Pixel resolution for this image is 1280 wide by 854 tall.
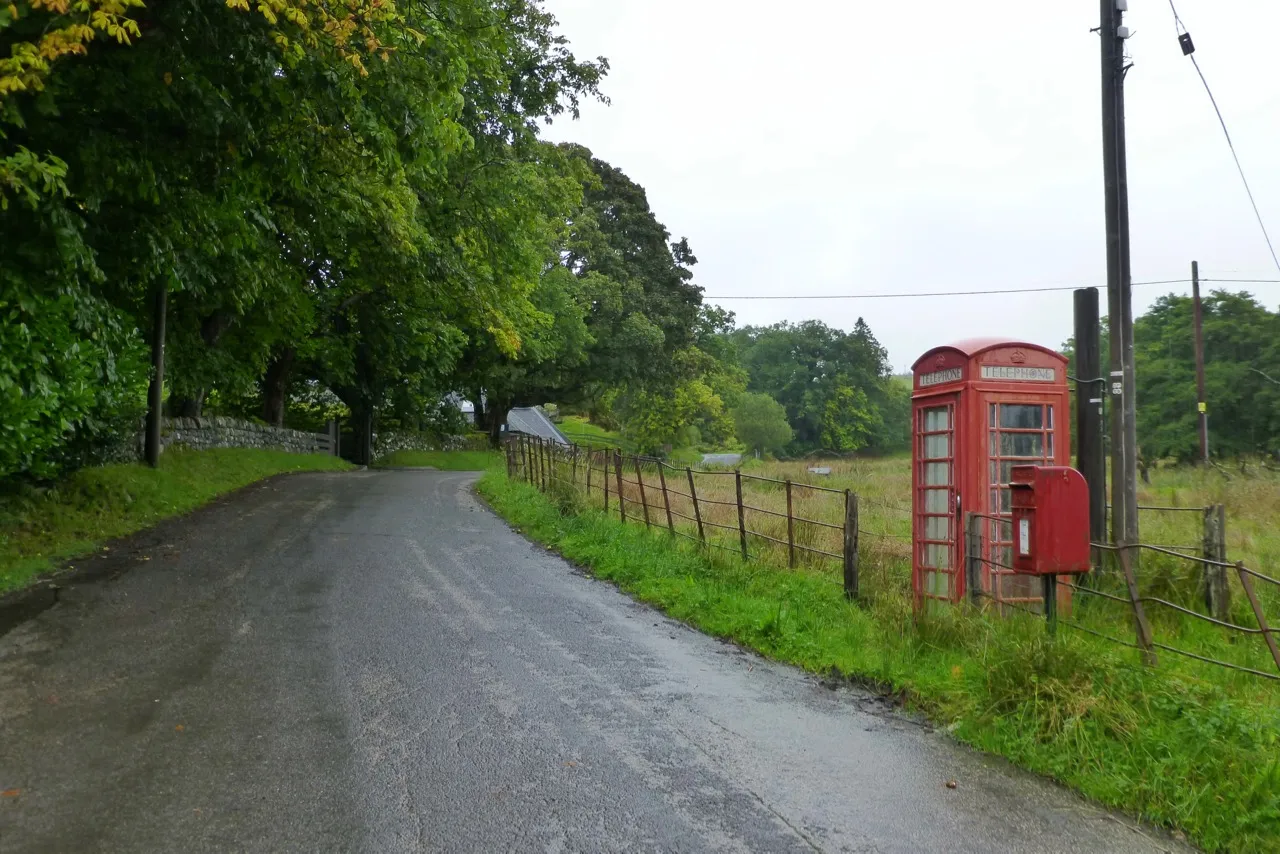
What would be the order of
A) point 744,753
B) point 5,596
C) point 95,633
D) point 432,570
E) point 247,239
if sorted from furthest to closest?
point 247,239, point 432,570, point 5,596, point 95,633, point 744,753

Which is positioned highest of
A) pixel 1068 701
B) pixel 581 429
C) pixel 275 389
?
pixel 275 389

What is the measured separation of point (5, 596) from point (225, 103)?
507cm

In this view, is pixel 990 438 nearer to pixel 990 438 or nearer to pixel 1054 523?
pixel 990 438

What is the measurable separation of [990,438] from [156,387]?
15.6 meters

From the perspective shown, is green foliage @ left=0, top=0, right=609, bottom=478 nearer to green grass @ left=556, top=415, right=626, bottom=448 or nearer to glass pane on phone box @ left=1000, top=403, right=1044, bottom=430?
glass pane on phone box @ left=1000, top=403, right=1044, bottom=430

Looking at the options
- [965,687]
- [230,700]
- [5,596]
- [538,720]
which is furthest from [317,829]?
[5,596]

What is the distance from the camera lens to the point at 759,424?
8131 centimetres

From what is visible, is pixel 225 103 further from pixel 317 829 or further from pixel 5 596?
pixel 317 829

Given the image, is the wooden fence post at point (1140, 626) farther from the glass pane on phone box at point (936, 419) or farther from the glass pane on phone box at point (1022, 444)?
the glass pane on phone box at point (936, 419)

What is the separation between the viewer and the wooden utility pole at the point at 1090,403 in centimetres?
861

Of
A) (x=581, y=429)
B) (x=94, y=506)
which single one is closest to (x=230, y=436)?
(x=94, y=506)

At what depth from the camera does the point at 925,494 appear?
9258mm

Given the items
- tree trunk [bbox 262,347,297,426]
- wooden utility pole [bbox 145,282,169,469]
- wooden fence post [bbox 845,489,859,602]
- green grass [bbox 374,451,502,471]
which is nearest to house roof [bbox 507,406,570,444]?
green grass [bbox 374,451,502,471]

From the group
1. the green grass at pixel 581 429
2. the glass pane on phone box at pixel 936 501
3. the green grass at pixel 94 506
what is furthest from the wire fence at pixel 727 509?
the green grass at pixel 581 429
